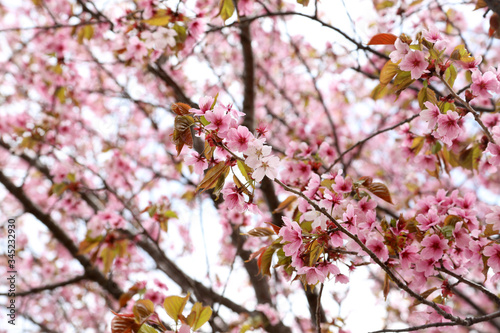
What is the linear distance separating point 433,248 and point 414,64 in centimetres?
62

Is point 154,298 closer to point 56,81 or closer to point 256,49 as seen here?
point 56,81

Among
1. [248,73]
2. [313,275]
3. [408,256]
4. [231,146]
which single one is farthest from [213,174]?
[248,73]

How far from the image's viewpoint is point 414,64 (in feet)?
3.99

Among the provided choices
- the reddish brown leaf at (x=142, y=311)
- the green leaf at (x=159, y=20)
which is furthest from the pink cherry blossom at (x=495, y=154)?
the green leaf at (x=159, y=20)

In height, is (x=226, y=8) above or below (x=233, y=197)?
above

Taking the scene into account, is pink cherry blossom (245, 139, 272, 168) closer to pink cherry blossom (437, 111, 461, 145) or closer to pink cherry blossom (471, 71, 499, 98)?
pink cherry blossom (437, 111, 461, 145)

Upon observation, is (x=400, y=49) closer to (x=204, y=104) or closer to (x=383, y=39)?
(x=383, y=39)

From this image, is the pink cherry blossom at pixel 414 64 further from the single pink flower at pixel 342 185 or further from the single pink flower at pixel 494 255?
the single pink flower at pixel 494 255

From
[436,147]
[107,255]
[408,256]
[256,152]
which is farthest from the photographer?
[107,255]

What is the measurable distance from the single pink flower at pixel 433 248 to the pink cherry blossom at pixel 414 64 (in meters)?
0.54

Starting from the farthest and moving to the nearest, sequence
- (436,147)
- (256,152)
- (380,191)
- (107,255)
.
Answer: (107,255)
(436,147)
(380,191)
(256,152)

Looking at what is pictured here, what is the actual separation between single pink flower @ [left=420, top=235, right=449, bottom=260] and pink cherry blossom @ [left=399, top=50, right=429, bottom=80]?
Answer: 0.54 meters

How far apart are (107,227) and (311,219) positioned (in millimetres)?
1735

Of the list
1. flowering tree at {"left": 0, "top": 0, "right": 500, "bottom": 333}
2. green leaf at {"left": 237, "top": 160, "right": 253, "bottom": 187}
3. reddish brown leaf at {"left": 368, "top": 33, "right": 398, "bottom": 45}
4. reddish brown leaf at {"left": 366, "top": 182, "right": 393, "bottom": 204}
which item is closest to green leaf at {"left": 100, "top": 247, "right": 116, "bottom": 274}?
flowering tree at {"left": 0, "top": 0, "right": 500, "bottom": 333}
